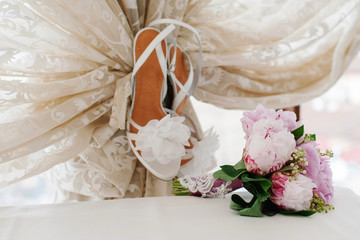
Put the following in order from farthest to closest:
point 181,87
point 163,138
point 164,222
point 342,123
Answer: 1. point 342,123
2. point 181,87
3. point 163,138
4. point 164,222

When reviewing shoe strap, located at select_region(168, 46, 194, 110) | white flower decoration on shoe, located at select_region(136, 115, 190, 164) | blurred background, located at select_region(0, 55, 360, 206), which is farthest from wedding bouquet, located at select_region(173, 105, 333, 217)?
blurred background, located at select_region(0, 55, 360, 206)

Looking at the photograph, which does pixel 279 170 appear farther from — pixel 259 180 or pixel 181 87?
pixel 181 87

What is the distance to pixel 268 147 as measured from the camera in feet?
2.49

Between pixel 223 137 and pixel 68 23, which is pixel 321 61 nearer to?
pixel 223 137

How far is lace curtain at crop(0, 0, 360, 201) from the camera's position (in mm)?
872

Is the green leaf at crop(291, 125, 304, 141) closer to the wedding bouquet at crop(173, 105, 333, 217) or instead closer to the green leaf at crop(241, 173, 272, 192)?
the wedding bouquet at crop(173, 105, 333, 217)

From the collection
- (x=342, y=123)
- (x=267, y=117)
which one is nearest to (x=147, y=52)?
(x=267, y=117)

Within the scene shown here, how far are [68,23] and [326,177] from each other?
0.68m

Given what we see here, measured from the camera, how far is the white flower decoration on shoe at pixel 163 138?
0.89m

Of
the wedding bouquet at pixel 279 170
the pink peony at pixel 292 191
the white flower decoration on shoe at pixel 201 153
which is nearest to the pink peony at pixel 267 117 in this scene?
Result: the wedding bouquet at pixel 279 170

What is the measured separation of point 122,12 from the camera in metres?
0.98

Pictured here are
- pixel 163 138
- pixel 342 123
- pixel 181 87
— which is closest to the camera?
pixel 163 138

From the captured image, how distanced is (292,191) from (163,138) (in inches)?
12.5

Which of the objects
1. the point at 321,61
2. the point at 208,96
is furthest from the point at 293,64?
the point at 208,96
